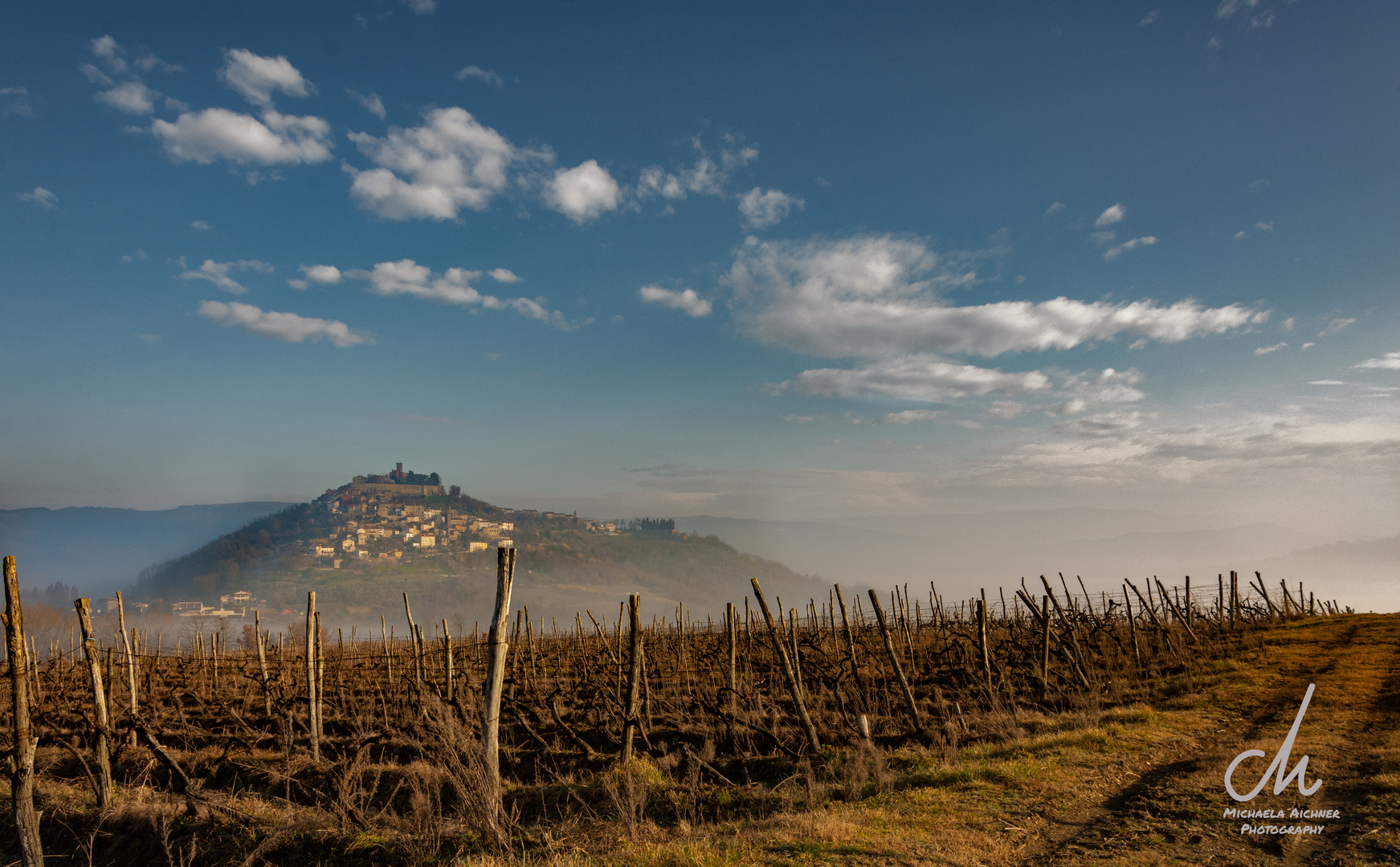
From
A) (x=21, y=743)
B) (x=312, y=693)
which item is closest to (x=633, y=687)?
(x=312, y=693)

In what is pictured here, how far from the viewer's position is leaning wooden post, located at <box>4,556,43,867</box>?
572cm

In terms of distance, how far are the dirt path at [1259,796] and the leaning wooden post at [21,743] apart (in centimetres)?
941

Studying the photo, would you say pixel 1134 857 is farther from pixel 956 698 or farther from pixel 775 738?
pixel 956 698

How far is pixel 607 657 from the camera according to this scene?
863 inches

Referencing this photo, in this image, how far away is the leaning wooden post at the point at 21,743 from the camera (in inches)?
225

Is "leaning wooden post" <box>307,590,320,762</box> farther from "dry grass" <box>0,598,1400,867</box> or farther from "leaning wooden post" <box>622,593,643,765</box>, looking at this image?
"leaning wooden post" <box>622,593,643,765</box>

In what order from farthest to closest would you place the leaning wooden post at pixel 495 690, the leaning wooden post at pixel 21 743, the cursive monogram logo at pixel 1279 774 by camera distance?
1. the cursive monogram logo at pixel 1279 774
2. the leaning wooden post at pixel 495 690
3. the leaning wooden post at pixel 21 743

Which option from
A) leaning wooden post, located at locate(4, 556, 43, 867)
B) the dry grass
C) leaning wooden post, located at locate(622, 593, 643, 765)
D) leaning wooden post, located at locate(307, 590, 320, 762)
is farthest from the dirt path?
leaning wooden post, located at locate(307, 590, 320, 762)

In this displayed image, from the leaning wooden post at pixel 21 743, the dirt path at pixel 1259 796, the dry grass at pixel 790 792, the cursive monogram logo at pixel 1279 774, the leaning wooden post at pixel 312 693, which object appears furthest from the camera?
the leaning wooden post at pixel 312 693

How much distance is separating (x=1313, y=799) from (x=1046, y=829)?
3.50 metres

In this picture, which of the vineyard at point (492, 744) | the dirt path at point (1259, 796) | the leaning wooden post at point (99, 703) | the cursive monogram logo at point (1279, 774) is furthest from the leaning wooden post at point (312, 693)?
the cursive monogram logo at point (1279, 774)

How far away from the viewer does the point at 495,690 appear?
22.7 ft

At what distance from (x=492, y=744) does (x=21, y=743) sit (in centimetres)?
427

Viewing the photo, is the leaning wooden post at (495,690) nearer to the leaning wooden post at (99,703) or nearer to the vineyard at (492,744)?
the vineyard at (492,744)
